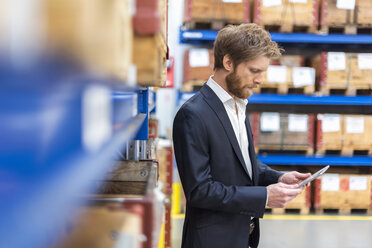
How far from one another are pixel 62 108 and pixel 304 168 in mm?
6479

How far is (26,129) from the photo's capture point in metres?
0.32

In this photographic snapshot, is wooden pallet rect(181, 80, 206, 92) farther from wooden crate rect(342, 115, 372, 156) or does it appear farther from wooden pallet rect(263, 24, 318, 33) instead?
Answer: wooden crate rect(342, 115, 372, 156)

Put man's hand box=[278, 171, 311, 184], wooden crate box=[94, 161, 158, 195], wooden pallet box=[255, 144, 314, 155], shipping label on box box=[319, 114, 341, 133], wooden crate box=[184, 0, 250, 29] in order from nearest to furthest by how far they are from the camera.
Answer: wooden crate box=[94, 161, 158, 195]
man's hand box=[278, 171, 311, 184]
wooden crate box=[184, 0, 250, 29]
shipping label on box box=[319, 114, 341, 133]
wooden pallet box=[255, 144, 314, 155]

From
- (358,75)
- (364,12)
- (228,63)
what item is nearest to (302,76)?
(358,75)

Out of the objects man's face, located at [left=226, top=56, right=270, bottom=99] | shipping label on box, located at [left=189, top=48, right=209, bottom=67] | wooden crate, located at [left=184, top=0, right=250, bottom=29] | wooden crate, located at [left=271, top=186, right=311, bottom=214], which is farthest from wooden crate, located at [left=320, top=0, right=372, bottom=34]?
man's face, located at [left=226, top=56, right=270, bottom=99]

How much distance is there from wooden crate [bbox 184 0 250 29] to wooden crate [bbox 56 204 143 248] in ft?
17.0

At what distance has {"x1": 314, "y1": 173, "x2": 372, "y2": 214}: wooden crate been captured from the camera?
234 inches

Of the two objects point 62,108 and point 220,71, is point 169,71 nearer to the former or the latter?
point 220,71

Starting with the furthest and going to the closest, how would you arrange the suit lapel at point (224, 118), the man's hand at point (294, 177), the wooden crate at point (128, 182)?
1. the man's hand at point (294, 177)
2. the suit lapel at point (224, 118)
3. the wooden crate at point (128, 182)

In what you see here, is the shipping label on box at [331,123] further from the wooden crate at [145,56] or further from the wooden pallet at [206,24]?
the wooden crate at [145,56]

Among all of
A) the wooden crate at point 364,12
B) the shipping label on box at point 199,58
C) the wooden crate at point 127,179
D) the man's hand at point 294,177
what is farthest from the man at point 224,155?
the wooden crate at point 364,12

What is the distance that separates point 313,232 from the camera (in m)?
5.33

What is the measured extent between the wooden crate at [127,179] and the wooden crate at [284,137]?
4.41 m

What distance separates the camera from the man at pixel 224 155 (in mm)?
2014
